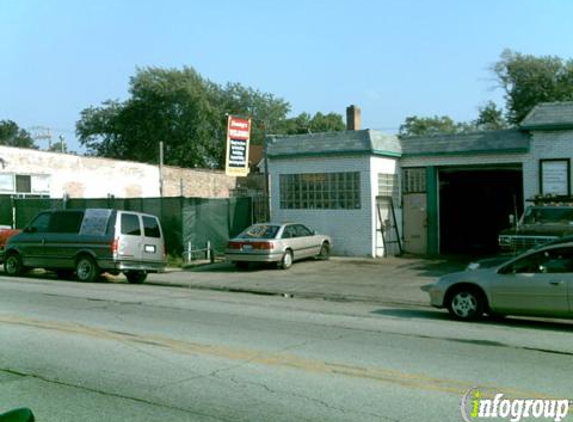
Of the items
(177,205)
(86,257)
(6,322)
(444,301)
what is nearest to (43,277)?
(86,257)

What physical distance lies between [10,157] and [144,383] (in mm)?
23638

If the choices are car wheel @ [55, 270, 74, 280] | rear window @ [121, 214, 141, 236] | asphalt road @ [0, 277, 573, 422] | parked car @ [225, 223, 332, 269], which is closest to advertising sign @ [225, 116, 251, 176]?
parked car @ [225, 223, 332, 269]

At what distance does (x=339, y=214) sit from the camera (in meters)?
23.4

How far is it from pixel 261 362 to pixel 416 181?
17438 mm

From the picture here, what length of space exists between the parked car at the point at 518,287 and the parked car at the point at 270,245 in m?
8.28

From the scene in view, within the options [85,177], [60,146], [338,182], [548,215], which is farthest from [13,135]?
[548,215]

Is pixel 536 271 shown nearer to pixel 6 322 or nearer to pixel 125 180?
pixel 6 322

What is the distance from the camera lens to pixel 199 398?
6.30 meters

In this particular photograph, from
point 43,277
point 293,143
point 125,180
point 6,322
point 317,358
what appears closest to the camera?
point 317,358

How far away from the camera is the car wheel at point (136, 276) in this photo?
1784 cm

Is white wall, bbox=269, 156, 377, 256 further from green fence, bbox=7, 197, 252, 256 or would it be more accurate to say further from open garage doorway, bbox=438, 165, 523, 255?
open garage doorway, bbox=438, 165, 523, 255

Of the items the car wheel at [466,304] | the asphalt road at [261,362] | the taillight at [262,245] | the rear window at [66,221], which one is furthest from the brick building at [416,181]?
the car wheel at [466,304]

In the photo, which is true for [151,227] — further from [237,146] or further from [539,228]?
[539,228]

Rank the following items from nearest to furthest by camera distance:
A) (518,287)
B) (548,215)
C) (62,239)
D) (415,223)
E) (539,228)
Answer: (518,287), (539,228), (548,215), (62,239), (415,223)
